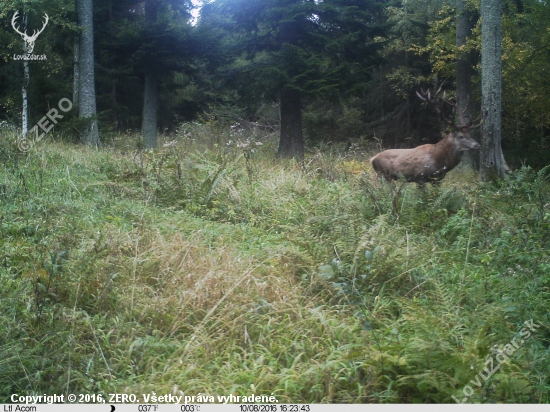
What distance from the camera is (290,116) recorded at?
1639cm

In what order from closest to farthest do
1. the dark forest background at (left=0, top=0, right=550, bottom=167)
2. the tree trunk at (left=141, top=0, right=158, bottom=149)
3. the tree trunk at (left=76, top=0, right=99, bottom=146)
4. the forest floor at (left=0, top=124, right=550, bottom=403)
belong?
the forest floor at (left=0, top=124, right=550, bottom=403)
the dark forest background at (left=0, top=0, right=550, bottom=167)
the tree trunk at (left=76, top=0, right=99, bottom=146)
the tree trunk at (left=141, top=0, right=158, bottom=149)

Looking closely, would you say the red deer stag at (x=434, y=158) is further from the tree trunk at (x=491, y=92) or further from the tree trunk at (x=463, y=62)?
the tree trunk at (x=463, y=62)

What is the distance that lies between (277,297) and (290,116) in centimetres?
1199

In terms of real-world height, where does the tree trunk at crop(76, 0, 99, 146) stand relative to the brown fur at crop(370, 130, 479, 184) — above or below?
above

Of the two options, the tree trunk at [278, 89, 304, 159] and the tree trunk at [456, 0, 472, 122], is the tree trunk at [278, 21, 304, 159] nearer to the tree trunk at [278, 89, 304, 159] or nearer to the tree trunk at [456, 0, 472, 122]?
the tree trunk at [278, 89, 304, 159]

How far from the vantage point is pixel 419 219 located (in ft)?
23.9

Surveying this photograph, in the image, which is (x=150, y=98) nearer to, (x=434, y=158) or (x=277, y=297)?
(x=434, y=158)

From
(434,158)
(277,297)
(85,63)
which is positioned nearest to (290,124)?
(85,63)

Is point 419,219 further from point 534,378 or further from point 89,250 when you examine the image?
point 89,250

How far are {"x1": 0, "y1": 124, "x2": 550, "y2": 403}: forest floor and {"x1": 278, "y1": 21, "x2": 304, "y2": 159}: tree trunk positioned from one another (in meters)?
8.55

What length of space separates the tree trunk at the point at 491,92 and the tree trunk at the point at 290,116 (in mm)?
5397

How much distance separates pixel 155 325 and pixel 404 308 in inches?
76.6

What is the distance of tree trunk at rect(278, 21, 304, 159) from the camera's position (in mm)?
16203

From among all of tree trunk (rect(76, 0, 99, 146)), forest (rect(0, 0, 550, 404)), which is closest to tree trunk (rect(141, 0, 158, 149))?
tree trunk (rect(76, 0, 99, 146))
